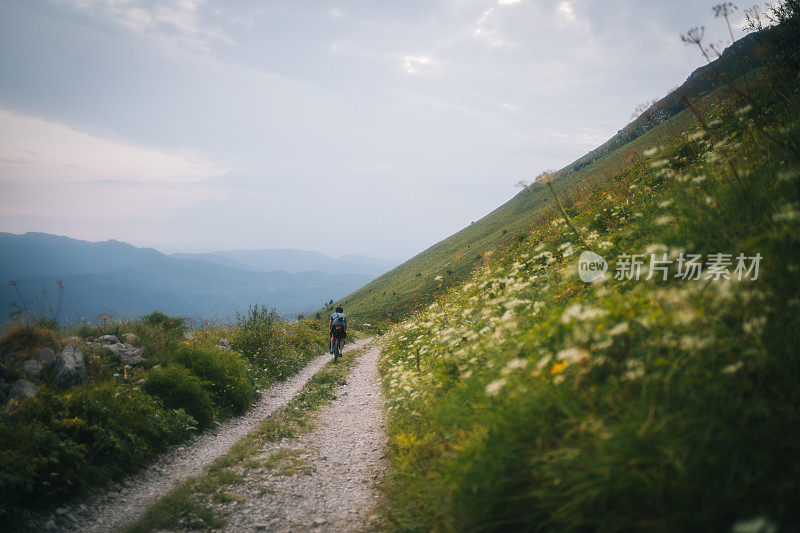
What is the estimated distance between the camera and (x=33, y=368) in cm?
816

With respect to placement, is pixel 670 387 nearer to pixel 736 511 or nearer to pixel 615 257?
pixel 736 511

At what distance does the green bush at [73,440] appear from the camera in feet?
17.7

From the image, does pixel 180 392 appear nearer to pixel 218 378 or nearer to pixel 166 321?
pixel 218 378

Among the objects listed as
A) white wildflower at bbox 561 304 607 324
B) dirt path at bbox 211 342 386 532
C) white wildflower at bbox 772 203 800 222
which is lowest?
dirt path at bbox 211 342 386 532

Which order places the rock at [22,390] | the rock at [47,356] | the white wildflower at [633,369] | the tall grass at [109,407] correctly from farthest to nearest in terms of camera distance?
the rock at [47,356]
the rock at [22,390]
the tall grass at [109,407]
the white wildflower at [633,369]

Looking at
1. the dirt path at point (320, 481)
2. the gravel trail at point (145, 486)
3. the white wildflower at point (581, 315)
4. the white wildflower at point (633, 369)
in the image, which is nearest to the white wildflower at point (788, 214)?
the white wildflower at point (581, 315)

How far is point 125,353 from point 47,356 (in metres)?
1.91

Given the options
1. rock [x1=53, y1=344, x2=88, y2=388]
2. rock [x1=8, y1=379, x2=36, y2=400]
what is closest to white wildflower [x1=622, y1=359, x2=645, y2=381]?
rock [x1=8, y1=379, x2=36, y2=400]

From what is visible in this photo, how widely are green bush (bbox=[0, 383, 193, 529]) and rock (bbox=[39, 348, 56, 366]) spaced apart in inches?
75.7

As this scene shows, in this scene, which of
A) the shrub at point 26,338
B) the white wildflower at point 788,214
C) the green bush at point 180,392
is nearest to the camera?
the white wildflower at point 788,214

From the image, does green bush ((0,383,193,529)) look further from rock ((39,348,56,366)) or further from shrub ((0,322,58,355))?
shrub ((0,322,58,355))

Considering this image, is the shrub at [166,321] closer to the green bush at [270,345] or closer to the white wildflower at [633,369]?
the green bush at [270,345]

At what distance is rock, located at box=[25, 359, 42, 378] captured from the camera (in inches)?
317

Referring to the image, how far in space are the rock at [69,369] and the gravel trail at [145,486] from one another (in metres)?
3.04
